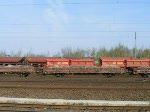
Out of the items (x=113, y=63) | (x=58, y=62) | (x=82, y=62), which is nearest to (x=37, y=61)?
(x=58, y=62)

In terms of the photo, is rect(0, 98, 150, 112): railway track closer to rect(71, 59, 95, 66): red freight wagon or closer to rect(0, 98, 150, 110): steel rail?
rect(0, 98, 150, 110): steel rail

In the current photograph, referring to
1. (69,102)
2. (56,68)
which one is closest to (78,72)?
(56,68)

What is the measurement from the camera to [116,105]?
41.4ft

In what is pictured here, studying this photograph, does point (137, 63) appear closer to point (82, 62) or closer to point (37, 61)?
point (82, 62)

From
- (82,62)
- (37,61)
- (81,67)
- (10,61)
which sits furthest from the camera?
(10,61)

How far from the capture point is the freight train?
3381cm

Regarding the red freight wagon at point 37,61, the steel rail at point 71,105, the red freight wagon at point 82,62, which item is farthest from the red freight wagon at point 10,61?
the steel rail at point 71,105

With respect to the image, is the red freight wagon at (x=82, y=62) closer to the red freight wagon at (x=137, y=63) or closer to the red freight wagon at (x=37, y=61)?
the red freight wagon at (x=37, y=61)

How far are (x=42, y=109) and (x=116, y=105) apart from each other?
305cm

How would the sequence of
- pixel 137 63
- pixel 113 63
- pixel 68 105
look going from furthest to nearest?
pixel 137 63
pixel 113 63
pixel 68 105

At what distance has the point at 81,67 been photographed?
34.3 meters

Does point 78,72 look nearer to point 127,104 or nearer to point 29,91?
point 29,91

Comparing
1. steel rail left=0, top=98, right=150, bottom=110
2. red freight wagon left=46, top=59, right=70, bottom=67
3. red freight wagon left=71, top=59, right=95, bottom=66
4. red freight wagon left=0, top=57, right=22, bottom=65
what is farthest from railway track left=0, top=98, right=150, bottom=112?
red freight wagon left=0, top=57, right=22, bottom=65

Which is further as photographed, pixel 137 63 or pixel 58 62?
pixel 58 62
